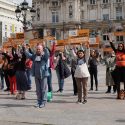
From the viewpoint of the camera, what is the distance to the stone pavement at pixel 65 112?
11131mm

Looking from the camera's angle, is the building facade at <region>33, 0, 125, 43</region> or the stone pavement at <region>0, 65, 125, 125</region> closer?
the stone pavement at <region>0, 65, 125, 125</region>

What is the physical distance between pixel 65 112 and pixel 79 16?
3364 inches

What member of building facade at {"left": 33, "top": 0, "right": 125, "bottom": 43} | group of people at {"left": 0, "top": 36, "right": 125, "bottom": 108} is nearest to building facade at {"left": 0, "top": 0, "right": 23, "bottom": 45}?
building facade at {"left": 33, "top": 0, "right": 125, "bottom": 43}

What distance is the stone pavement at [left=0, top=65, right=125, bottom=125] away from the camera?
11131 millimetres

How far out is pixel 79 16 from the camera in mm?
97188

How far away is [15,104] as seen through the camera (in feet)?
47.4

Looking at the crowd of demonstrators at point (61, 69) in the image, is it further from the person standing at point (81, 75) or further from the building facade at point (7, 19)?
the building facade at point (7, 19)

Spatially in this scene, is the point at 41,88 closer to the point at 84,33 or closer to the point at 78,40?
the point at 78,40

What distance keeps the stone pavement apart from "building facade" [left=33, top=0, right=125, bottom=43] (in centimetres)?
7711

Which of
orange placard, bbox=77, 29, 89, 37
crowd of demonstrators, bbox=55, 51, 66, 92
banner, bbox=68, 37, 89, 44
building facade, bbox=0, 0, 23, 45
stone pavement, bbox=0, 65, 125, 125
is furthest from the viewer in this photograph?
building facade, bbox=0, 0, 23, 45

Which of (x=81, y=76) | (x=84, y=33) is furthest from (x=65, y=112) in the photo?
(x=84, y=33)

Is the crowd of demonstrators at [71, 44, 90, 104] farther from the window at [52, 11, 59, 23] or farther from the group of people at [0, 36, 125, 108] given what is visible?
the window at [52, 11, 59, 23]

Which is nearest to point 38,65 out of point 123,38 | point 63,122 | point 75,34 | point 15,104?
point 15,104

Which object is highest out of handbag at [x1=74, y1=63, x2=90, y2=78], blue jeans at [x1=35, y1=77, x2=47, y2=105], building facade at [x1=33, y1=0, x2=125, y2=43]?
building facade at [x1=33, y1=0, x2=125, y2=43]
